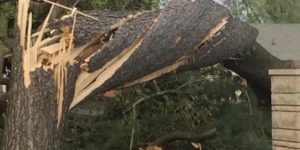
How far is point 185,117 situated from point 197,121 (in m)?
0.20

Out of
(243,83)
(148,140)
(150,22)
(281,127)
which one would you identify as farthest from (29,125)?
(243,83)

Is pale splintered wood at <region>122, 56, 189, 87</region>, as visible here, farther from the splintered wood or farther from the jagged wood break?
the splintered wood

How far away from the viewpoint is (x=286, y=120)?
443cm

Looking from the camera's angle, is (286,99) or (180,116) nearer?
(286,99)

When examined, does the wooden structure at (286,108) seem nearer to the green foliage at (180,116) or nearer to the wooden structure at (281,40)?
the wooden structure at (281,40)

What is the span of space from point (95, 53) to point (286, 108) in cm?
162

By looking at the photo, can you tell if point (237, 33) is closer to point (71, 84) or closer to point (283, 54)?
point (283, 54)

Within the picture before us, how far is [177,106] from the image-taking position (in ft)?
19.7

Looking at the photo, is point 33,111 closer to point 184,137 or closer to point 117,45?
point 117,45

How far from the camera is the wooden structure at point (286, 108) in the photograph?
4332 millimetres

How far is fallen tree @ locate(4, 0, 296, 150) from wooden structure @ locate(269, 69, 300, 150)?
1.49ft

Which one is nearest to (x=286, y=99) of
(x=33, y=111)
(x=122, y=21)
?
(x=122, y=21)

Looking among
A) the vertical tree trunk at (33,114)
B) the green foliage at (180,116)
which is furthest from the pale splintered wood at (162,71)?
the green foliage at (180,116)

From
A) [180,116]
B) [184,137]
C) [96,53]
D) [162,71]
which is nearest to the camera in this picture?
[96,53]
